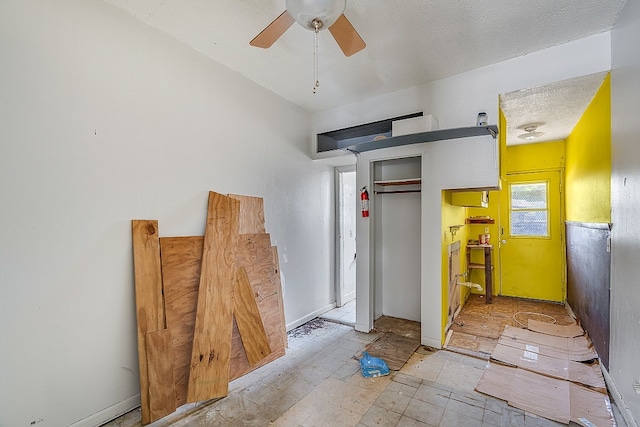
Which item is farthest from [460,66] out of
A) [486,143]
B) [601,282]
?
[601,282]

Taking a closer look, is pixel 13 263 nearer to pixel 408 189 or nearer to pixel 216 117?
pixel 216 117

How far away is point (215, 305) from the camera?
2357mm

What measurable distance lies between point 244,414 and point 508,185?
5.02 m

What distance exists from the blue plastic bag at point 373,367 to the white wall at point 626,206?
1559 millimetres

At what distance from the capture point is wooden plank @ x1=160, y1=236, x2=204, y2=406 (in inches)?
84.3

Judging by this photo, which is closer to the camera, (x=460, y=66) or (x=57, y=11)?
(x=57, y=11)

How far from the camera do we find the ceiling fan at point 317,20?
57.8 inches

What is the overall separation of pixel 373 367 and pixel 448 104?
2.64 meters

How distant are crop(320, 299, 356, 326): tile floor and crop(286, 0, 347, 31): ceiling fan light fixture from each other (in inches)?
127

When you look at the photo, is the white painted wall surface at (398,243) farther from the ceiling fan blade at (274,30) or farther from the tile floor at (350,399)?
the ceiling fan blade at (274,30)

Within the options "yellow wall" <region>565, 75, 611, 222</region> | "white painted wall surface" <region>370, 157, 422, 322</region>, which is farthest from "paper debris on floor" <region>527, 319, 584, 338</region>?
"white painted wall surface" <region>370, 157, 422, 322</region>

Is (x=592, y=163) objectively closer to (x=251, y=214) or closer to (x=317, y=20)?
(x=317, y=20)

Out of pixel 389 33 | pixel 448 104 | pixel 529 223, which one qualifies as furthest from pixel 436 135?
pixel 529 223

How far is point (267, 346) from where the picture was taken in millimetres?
2736
